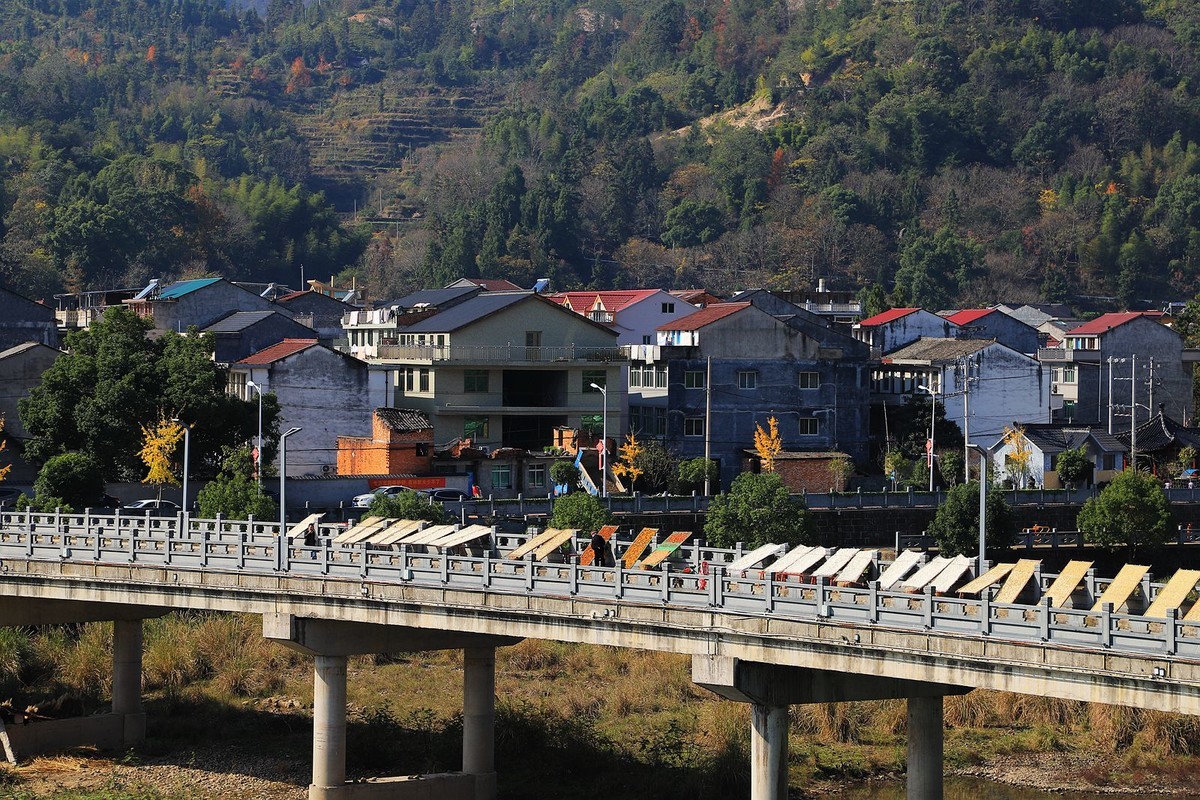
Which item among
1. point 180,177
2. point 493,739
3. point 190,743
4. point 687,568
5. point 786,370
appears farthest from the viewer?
point 180,177

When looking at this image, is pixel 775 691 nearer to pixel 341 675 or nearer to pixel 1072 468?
pixel 341 675

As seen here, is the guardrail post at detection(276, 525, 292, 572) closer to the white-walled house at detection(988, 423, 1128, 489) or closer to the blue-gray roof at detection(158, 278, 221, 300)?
the white-walled house at detection(988, 423, 1128, 489)

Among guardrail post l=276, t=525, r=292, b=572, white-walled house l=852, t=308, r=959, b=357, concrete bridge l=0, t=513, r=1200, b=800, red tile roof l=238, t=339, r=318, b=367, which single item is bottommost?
concrete bridge l=0, t=513, r=1200, b=800

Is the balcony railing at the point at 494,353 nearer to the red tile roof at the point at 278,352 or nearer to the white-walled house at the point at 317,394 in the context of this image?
the white-walled house at the point at 317,394

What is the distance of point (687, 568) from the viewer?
43.8 metres

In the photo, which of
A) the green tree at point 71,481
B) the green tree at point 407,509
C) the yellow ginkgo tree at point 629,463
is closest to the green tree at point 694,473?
the yellow ginkgo tree at point 629,463

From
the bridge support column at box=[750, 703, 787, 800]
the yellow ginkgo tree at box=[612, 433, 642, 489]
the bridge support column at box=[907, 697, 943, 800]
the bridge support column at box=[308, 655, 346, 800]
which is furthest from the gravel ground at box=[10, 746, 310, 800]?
the yellow ginkgo tree at box=[612, 433, 642, 489]

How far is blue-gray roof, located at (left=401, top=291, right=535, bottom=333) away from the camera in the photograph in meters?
96.2

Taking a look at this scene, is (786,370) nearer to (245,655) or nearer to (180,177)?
(245,655)

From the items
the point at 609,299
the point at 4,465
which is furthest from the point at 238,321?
the point at 609,299

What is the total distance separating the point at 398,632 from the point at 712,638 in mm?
10376

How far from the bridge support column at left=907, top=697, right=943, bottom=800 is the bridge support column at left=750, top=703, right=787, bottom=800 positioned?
3.05m

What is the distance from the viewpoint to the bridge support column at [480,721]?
48.0 m

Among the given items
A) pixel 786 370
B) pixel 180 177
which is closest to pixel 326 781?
pixel 786 370
